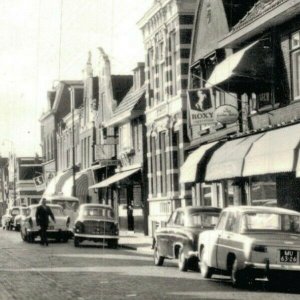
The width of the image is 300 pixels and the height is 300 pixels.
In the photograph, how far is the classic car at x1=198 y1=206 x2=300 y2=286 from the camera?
1425cm

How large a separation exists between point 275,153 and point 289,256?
698 centimetres

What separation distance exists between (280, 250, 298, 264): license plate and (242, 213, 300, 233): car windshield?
901 mm

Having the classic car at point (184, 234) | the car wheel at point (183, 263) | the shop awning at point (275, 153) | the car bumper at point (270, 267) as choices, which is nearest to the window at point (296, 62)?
the shop awning at point (275, 153)

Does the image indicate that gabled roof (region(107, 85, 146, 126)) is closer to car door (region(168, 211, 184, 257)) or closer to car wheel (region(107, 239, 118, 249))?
car wheel (region(107, 239, 118, 249))

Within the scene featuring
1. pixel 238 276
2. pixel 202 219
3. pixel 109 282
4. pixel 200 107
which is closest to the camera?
pixel 238 276

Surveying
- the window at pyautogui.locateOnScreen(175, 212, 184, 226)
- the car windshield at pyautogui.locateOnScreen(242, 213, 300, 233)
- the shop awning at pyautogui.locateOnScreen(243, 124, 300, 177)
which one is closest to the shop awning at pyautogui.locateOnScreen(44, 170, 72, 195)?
the shop awning at pyautogui.locateOnScreen(243, 124, 300, 177)

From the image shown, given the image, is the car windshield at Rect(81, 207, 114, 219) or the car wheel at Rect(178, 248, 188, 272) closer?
the car wheel at Rect(178, 248, 188, 272)

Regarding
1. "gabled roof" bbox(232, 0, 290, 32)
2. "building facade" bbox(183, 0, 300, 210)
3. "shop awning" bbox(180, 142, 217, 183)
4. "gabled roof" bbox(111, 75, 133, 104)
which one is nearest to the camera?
"building facade" bbox(183, 0, 300, 210)

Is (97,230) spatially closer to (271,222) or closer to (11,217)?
(271,222)

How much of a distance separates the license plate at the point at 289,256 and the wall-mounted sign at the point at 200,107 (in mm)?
12358

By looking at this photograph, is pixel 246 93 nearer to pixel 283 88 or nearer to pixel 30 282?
pixel 283 88

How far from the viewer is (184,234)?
A: 18953mm

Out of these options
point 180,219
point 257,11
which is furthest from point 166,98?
point 180,219

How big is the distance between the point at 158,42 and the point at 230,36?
1136 cm
